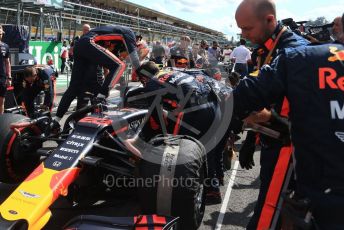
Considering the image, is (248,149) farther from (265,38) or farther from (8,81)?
(8,81)

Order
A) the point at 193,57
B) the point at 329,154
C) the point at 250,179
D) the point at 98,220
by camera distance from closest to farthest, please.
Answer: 1. the point at 329,154
2. the point at 98,220
3. the point at 250,179
4. the point at 193,57

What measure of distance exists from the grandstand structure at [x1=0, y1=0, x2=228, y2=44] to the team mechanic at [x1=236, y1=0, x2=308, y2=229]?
12818 millimetres

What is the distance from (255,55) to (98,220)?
1414mm

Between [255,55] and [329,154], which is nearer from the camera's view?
[329,154]

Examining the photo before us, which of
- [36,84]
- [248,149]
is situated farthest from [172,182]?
[36,84]

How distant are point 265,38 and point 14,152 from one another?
8.66 feet

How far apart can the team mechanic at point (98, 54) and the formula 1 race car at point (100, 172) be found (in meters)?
1.07

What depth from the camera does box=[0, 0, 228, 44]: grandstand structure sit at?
600 inches

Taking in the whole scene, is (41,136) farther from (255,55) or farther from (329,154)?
(329,154)

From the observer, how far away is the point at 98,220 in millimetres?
2283

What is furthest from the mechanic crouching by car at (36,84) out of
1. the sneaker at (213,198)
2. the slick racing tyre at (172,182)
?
the slick racing tyre at (172,182)

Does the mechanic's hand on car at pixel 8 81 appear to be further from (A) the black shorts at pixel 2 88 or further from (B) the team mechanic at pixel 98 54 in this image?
(B) the team mechanic at pixel 98 54

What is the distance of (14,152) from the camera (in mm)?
3744

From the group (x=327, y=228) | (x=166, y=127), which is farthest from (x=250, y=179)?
(x=327, y=228)
